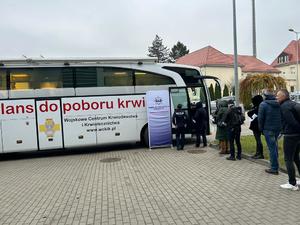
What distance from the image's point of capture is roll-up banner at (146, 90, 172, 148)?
12461 millimetres

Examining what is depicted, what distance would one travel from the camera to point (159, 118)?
1264cm

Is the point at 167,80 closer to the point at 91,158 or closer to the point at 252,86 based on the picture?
the point at 91,158

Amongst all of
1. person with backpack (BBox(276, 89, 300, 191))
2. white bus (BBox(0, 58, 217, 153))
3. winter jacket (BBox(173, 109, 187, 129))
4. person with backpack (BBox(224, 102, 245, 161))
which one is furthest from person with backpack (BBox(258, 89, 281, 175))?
white bus (BBox(0, 58, 217, 153))

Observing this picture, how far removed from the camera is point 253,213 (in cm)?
516

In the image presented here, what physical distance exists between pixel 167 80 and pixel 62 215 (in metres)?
8.71

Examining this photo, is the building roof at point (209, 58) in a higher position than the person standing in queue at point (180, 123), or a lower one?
higher

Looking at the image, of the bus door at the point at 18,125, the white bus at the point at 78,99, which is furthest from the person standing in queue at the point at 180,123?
the bus door at the point at 18,125

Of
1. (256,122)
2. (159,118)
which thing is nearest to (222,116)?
(256,122)

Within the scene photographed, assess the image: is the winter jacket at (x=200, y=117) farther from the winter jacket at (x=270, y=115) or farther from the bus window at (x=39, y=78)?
the bus window at (x=39, y=78)

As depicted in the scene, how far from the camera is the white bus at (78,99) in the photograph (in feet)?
38.6

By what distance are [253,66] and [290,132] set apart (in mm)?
64023

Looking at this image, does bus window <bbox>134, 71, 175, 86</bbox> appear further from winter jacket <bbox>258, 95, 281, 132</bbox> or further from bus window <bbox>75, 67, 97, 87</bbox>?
winter jacket <bbox>258, 95, 281, 132</bbox>

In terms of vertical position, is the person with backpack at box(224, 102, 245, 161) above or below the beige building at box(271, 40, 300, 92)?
below

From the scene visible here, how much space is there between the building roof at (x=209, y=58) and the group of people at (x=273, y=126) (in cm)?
4832
